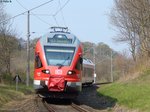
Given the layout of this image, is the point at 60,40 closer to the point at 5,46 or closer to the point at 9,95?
the point at 9,95

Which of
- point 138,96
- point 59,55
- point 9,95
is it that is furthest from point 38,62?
point 9,95

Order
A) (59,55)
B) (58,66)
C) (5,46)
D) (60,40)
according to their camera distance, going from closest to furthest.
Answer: (58,66)
(59,55)
(60,40)
(5,46)

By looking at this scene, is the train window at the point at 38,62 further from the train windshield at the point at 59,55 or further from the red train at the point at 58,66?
the train windshield at the point at 59,55

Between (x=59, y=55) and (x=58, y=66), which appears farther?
(x=59, y=55)

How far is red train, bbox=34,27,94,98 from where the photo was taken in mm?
24266

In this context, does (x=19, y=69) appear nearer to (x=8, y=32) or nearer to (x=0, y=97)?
(x=8, y=32)

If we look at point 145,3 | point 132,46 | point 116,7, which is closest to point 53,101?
point 145,3

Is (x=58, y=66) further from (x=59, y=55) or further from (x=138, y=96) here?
(x=138, y=96)

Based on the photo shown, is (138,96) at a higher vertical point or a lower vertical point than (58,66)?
lower

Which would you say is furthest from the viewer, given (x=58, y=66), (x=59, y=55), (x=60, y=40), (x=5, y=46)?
(x=5, y=46)

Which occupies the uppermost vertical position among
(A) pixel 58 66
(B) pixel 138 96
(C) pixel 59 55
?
(C) pixel 59 55

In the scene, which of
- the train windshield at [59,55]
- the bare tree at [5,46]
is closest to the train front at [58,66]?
the train windshield at [59,55]

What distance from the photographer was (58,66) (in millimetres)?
24328

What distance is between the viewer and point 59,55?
2477cm
